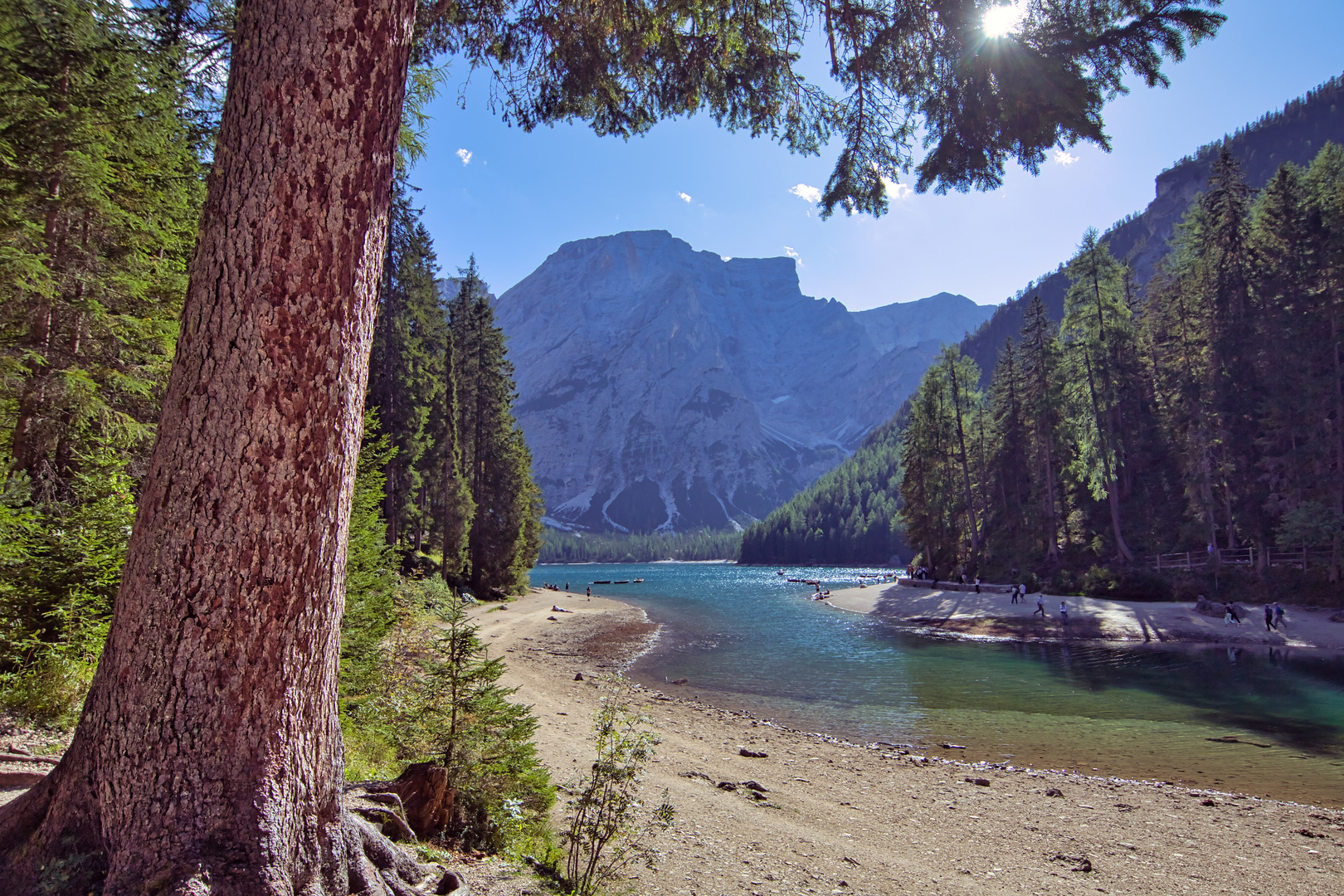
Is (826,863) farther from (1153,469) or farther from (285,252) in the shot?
(1153,469)

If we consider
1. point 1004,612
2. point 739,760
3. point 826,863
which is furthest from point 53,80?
point 1004,612

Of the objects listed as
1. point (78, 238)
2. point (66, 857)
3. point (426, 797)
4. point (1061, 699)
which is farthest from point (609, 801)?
point (1061, 699)

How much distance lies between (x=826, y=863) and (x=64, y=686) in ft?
24.4

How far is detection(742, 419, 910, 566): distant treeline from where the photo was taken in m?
121

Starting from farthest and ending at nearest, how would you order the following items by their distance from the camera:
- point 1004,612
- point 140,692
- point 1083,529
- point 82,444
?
point 1083,529 < point 1004,612 < point 82,444 < point 140,692

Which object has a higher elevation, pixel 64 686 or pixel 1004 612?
pixel 64 686

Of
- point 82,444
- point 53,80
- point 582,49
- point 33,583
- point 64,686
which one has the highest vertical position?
point 53,80

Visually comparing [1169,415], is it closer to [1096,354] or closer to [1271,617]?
[1096,354]

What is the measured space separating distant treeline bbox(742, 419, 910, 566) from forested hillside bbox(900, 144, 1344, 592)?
63745 millimetres

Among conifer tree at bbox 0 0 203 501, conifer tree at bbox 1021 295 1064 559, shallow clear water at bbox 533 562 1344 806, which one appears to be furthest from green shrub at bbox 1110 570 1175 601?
conifer tree at bbox 0 0 203 501

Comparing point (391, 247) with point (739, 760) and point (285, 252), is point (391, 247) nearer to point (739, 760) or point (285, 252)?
point (739, 760)

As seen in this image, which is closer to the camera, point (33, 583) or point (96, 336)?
point (33, 583)

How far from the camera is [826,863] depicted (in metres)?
6.45

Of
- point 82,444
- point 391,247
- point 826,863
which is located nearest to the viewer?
point 826,863
